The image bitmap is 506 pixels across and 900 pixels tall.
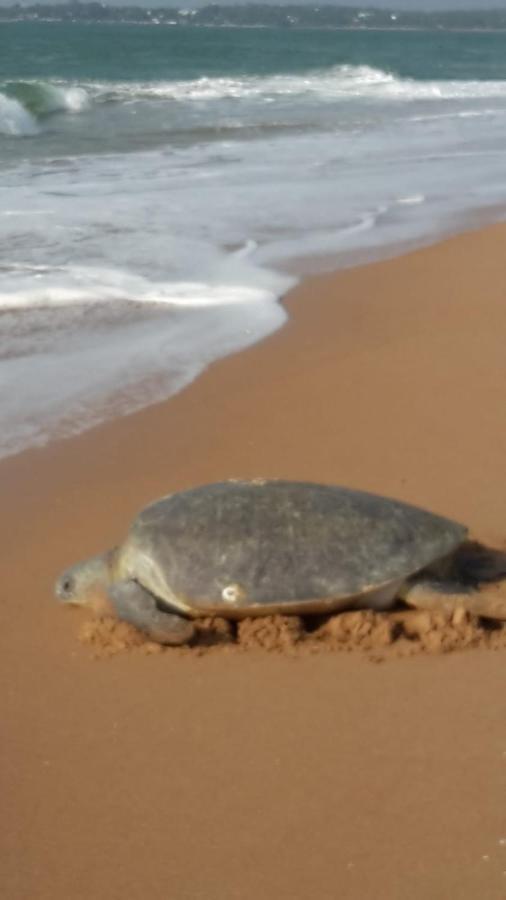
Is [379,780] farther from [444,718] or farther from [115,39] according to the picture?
[115,39]

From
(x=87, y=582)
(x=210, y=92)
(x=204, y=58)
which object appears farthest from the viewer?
(x=204, y=58)

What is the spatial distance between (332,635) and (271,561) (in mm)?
287

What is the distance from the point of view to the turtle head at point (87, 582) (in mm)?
4168

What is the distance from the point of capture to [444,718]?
350 cm

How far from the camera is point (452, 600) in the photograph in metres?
4.02

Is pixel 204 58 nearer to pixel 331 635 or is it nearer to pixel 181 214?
pixel 181 214

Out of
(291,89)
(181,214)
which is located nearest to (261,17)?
(291,89)

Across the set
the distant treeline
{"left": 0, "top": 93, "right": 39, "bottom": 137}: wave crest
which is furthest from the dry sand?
the distant treeline

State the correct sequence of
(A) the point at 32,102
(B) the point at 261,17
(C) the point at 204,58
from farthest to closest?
1. (B) the point at 261,17
2. (C) the point at 204,58
3. (A) the point at 32,102

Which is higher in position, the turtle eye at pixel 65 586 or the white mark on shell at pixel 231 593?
the white mark on shell at pixel 231 593

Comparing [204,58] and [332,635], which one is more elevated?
[204,58]

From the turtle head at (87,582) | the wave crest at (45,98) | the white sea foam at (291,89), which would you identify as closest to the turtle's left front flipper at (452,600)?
the turtle head at (87,582)

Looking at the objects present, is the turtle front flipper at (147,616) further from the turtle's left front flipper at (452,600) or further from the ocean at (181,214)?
the ocean at (181,214)

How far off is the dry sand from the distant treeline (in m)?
109
